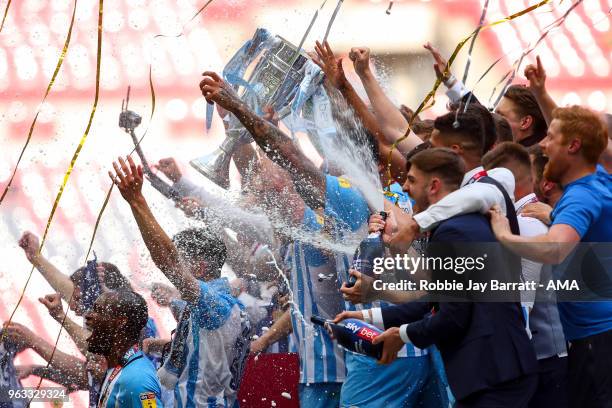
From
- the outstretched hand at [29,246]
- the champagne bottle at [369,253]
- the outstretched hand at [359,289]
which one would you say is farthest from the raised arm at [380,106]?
the outstretched hand at [29,246]

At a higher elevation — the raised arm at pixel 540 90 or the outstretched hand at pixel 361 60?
the outstretched hand at pixel 361 60

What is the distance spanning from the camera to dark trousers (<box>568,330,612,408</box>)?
12.8ft

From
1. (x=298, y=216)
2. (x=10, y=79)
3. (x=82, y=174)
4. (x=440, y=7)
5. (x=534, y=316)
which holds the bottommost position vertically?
(x=534, y=316)

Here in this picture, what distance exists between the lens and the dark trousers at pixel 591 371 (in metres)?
3.90

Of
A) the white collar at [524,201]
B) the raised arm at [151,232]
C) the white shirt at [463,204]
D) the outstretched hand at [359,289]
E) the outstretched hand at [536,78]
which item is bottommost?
the outstretched hand at [359,289]

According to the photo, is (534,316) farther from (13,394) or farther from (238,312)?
(13,394)

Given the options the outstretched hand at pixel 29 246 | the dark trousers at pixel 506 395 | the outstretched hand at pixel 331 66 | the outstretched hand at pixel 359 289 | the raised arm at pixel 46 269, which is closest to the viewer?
the dark trousers at pixel 506 395

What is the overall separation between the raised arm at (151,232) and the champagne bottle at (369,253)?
2.77ft

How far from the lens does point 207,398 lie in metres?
5.04

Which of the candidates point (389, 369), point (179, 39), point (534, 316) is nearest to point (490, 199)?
point (534, 316)

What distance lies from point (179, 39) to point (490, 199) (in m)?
3.56

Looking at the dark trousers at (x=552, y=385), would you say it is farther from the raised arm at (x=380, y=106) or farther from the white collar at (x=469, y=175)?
the raised arm at (x=380, y=106)

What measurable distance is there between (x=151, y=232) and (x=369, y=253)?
0.95 metres

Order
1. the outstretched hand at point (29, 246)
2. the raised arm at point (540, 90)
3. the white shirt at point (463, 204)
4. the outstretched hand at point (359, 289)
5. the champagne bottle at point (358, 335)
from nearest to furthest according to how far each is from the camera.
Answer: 1. the white shirt at point (463, 204)
2. the champagne bottle at point (358, 335)
3. the outstretched hand at point (359, 289)
4. the raised arm at point (540, 90)
5. the outstretched hand at point (29, 246)
